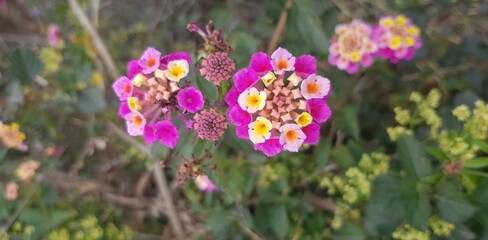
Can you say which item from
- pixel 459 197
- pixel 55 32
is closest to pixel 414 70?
pixel 459 197

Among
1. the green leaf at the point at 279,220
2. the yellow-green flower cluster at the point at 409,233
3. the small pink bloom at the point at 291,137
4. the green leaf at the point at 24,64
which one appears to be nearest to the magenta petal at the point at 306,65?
the small pink bloom at the point at 291,137

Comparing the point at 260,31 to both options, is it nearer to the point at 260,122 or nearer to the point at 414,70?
the point at 414,70

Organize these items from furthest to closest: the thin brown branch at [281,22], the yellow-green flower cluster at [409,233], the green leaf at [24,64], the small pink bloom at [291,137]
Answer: the green leaf at [24,64] → the thin brown branch at [281,22] → the yellow-green flower cluster at [409,233] → the small pink bloom at [291,137]

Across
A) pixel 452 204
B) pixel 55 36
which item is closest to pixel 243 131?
pixel 452 204

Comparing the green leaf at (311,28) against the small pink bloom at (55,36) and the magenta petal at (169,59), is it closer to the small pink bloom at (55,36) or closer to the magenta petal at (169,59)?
the magenta petal at (169,59)

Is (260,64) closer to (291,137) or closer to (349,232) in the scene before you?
(291,137)

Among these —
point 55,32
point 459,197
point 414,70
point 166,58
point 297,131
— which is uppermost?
point 55,32
